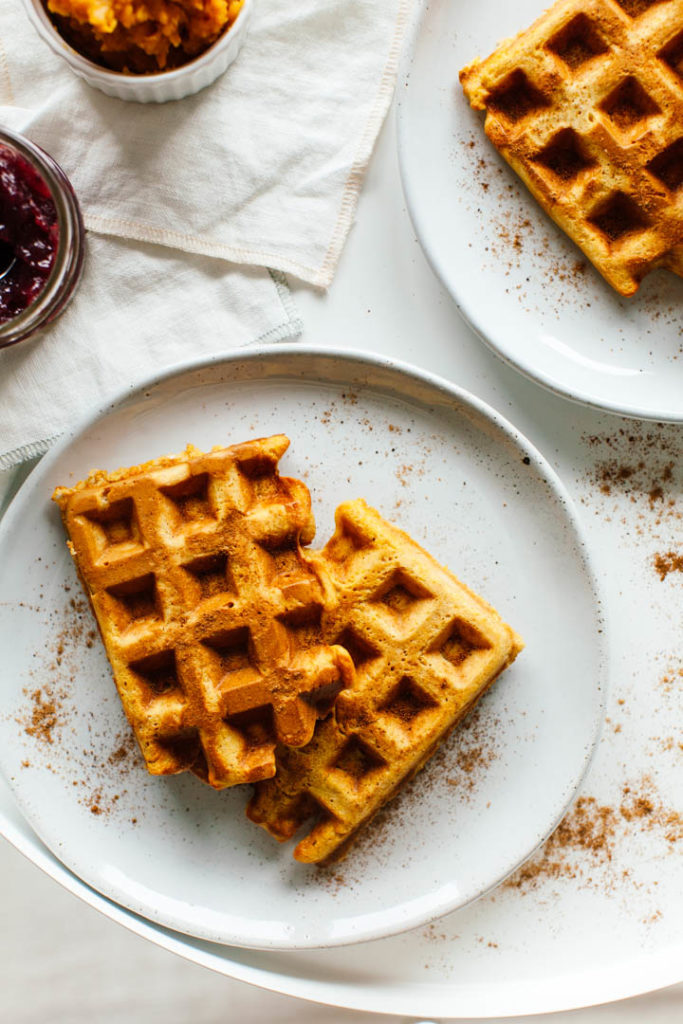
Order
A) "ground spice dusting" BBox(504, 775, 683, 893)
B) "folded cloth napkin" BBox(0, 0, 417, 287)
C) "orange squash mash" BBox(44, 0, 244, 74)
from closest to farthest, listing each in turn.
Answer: "orange squash mash" BBox(44, 0, 244, 74)
"folded cloth napkin" BBox(0, 0, 417, 287)
"ground spice dusting" BBox(504, 775, 683, 893)

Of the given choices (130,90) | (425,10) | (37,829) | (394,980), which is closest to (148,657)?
(37,829)

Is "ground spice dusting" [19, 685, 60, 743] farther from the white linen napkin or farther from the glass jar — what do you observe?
the glass jar

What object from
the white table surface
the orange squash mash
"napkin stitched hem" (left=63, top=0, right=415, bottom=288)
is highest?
the orange squash mash

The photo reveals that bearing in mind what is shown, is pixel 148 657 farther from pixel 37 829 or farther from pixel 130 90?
pixel 130 90

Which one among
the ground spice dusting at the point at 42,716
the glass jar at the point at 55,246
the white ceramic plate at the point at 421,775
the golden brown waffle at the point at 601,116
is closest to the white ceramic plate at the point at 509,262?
the golden brown waffle at the point at 601,116

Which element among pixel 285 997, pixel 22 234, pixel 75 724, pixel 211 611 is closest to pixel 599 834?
pixel 285 997

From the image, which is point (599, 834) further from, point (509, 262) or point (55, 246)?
point (55, 246)

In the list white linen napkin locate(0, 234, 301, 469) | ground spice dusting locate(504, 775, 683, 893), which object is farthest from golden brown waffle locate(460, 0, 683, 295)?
ground spice dusting locate(504, 775, 683, 893)
